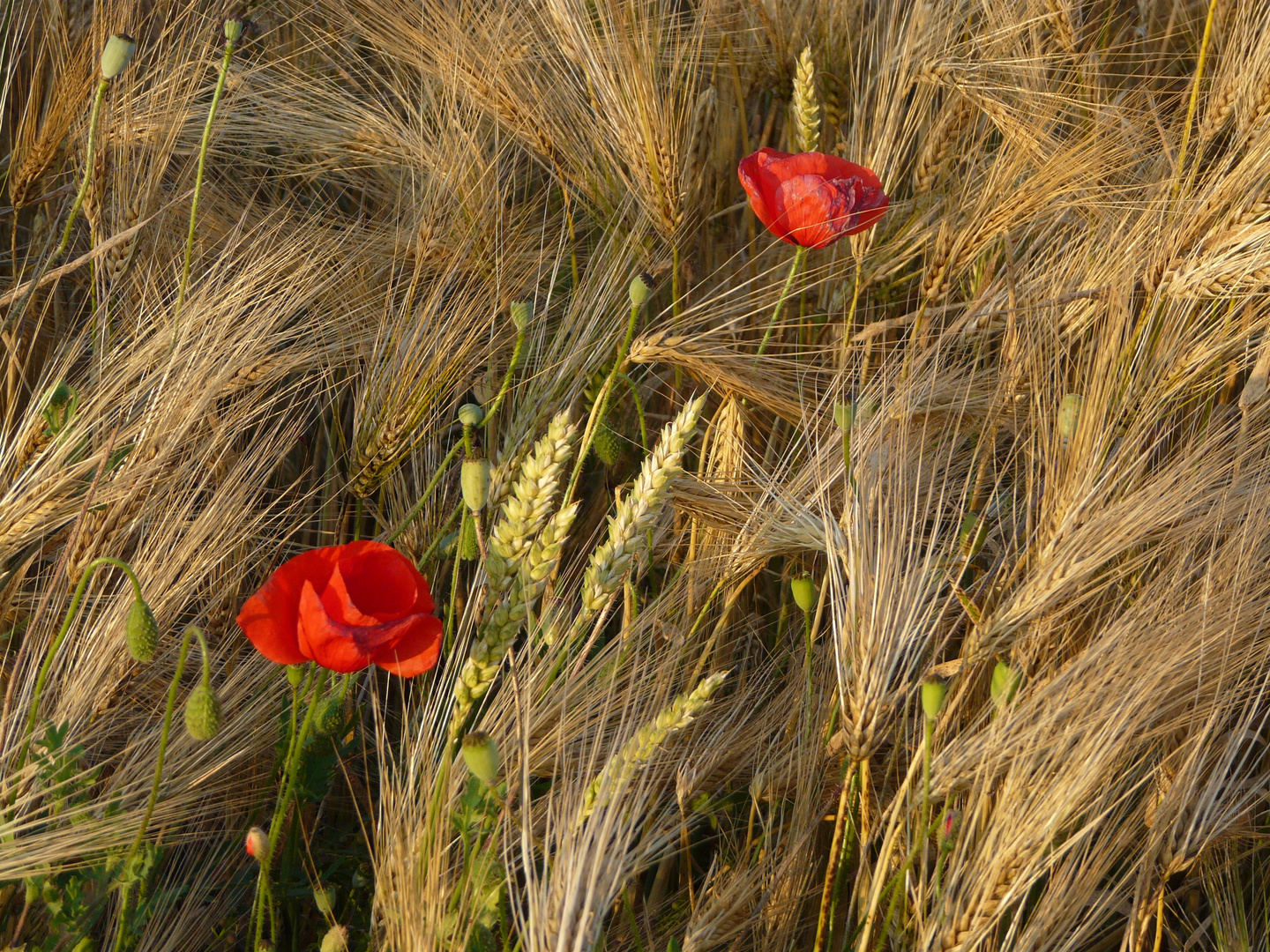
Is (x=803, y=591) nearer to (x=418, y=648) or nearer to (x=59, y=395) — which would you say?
(x=418, y=648)

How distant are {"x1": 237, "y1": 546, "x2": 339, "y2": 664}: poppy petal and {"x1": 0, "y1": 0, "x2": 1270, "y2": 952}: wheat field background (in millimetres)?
107

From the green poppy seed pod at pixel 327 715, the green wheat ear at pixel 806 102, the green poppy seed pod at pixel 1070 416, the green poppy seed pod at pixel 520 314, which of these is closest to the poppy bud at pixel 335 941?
the green poppy seed pod at pixel 327 715

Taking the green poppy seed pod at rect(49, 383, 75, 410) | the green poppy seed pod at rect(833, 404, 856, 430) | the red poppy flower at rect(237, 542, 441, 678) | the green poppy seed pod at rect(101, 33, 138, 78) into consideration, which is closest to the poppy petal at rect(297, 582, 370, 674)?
the red poppy flower at rect(237, 542, 441, 678)

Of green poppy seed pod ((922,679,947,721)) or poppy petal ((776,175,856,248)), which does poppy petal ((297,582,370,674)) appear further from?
poppy petal ((776,175,856,248))

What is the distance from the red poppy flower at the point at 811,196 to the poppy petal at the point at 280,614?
0.62 meters

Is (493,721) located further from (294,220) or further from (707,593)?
(294,220)

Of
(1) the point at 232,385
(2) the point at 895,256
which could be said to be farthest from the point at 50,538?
(2) the point at 895,256

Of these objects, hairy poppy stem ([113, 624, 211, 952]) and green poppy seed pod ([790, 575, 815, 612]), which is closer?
hairy poppy stem ([113, 624, 211, 952])

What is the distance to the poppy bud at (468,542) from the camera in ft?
3.32

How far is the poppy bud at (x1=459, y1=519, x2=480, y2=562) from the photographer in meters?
1.01

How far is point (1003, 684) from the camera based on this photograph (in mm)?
949

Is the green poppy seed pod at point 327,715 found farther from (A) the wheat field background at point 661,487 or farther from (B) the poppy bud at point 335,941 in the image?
(B) the poppy bud at point 335,941

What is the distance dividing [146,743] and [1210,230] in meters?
1.11

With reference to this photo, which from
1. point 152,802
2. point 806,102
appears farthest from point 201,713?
point 806,102
